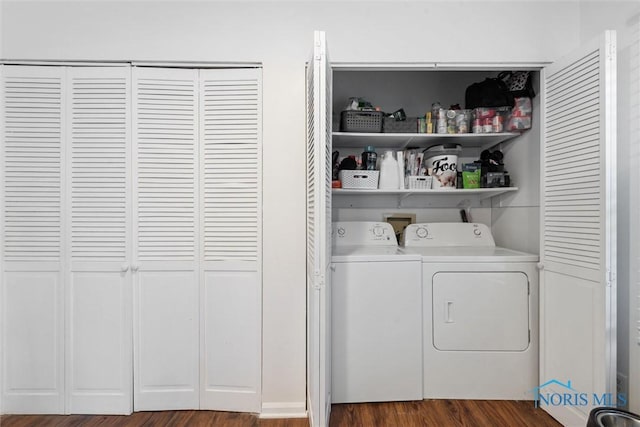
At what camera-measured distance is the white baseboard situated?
6.64 feet

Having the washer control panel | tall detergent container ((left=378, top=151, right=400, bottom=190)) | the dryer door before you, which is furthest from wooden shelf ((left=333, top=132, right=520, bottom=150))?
the dryer door

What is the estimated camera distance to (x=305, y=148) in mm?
2047

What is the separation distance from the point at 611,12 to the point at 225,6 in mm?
2112

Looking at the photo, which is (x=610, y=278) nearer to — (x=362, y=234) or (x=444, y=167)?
(x=444, y=167)

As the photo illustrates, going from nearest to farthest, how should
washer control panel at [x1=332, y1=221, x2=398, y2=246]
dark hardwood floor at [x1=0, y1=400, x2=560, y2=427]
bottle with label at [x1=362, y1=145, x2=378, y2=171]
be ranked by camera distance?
dark hardwood floor at [x1=0, y1=400, x2=560, y2=427] → bottle with label at [x1=362, y1=145, x2=378, y2=171] → washer control panel at [x1=332, y1=221, x2=398, y2=246]

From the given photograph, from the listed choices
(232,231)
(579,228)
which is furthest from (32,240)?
(579,228)

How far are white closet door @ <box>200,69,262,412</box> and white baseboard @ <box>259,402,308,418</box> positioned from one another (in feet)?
0.20

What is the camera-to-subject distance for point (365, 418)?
6.57 feet

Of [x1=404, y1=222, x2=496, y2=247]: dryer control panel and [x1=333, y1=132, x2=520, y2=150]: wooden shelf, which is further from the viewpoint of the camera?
[x1=404, y1=222, x2=496, y2=247]: dryer control panel

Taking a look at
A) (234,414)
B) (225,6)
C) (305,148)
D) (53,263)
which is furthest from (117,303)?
(225,6)

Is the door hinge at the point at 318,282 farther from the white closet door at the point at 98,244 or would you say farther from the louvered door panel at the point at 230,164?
the white closet door at the point at 98,244

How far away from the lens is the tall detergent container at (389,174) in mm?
2494

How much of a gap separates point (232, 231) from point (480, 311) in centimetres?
159

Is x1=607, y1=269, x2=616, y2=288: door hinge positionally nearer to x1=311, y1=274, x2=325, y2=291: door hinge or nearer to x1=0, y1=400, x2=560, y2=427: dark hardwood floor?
x1=0, y1=400, x2=560, y2=427: dark hardwood floor
